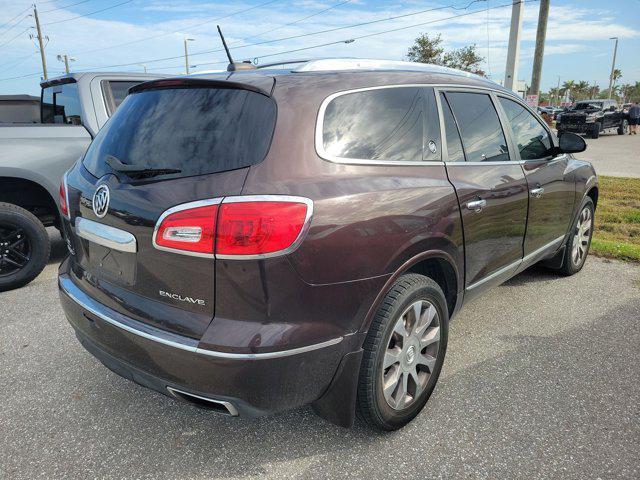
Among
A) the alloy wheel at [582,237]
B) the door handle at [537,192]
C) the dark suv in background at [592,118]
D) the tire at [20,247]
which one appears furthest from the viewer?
the dark suv in background at [592,118]

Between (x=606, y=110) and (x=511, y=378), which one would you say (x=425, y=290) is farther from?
(x=606, y=110)

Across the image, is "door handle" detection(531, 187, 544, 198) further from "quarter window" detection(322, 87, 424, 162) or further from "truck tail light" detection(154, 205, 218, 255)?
"truck tail light" detection(154, 205, 218, 255)

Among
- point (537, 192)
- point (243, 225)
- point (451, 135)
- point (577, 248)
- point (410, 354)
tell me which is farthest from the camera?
point (577, 248)

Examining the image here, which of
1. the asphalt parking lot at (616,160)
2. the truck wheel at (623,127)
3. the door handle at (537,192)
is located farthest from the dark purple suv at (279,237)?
the truck wheel at (623,127)

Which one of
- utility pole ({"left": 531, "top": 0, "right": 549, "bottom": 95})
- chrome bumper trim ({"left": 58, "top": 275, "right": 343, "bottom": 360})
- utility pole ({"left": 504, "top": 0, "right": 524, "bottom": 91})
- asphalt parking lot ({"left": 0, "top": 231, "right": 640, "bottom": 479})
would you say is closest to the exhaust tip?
chrome bumper trim ({"left": 58, "top": 275, "right": 343, "bottom": 360})

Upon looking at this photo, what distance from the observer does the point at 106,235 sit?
2.17m

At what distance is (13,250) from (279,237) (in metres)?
3.72

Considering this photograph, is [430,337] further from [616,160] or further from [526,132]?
[616,160]

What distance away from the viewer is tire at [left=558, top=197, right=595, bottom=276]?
444cm

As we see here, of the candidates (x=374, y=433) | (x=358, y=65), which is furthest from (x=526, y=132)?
(x=374, y=433)

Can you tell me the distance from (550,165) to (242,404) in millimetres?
3020

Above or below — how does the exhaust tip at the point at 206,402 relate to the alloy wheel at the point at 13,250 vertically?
above

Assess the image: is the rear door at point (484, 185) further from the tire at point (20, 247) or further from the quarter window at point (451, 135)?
the tire at point (20, 247)

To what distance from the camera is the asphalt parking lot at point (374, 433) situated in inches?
86.1
